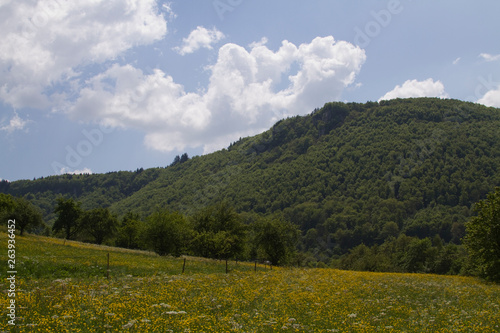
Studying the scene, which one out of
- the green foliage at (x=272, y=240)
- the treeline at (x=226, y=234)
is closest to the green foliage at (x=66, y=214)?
the treeline at (x=226, y=234)

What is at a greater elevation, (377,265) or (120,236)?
(120,236)

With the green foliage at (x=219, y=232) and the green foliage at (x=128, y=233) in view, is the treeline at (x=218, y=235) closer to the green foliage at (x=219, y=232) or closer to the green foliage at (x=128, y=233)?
the green foliage at (x=219, y=232)

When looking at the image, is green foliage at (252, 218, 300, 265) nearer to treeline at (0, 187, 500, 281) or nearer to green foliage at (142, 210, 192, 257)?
treeline at (0, 187, 500, 281)

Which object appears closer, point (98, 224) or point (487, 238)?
point (487, 238)

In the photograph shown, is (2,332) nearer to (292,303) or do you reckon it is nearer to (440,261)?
(292,303)

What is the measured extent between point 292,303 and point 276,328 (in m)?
4.82

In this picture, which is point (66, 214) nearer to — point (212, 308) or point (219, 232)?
point (219, 232)

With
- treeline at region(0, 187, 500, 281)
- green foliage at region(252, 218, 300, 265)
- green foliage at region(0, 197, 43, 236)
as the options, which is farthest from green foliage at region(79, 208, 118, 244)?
green foliage at region(252, 218, 300, 265)

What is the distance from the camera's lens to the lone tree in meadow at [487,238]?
109 ft

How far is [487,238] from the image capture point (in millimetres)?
34156

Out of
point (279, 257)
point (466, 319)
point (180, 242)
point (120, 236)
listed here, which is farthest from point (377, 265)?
point (466, 319)

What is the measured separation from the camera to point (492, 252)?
1313 inches

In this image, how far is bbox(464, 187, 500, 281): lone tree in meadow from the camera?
33.3 metres

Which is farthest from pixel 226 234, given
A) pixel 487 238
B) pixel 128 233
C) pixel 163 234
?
pixel 128 233
